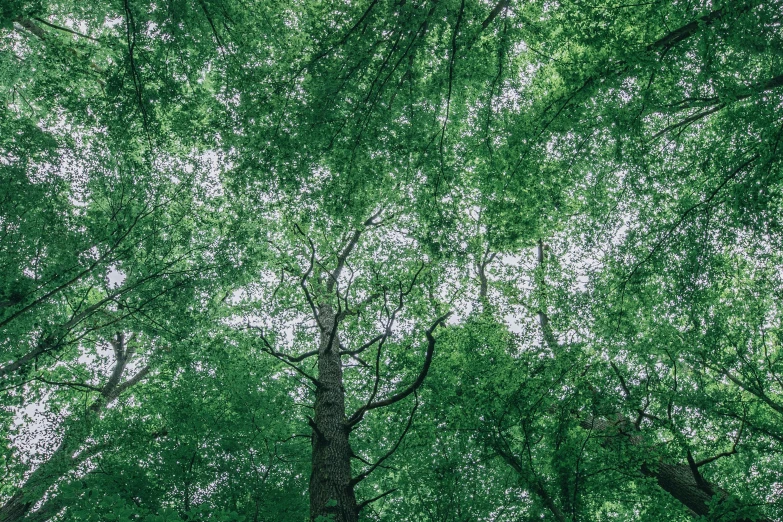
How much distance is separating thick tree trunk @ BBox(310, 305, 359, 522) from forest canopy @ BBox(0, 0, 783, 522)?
47 millimetres

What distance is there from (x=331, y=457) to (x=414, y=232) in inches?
176

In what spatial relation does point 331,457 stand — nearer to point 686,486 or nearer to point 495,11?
point 686,486

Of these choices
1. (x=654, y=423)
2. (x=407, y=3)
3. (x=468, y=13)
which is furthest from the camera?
(x=654, y=423)

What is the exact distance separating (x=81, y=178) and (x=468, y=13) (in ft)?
27.6

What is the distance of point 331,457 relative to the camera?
6.46m

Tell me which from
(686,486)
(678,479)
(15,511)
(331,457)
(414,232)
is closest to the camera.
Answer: (331,457)

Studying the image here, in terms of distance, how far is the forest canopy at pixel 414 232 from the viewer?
6.39 meters

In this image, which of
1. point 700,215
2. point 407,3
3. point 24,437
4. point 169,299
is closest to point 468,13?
point 407,3

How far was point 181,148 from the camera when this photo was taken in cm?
1007

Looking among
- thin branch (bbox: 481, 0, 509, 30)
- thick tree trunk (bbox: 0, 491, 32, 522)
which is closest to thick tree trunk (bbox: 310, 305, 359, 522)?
thin branch (bbox: 481, 0, 509, 30)

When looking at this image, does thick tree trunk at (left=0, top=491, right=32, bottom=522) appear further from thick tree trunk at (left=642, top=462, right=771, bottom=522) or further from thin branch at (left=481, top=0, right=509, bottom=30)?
Answer: thin branch at (left=481, top=0, right=509, bottom=30)

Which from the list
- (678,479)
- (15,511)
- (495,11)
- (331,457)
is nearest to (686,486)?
(678,479)

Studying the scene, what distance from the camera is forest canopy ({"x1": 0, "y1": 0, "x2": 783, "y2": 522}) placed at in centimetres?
639

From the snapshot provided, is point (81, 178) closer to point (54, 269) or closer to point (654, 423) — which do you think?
point (54, 269)
